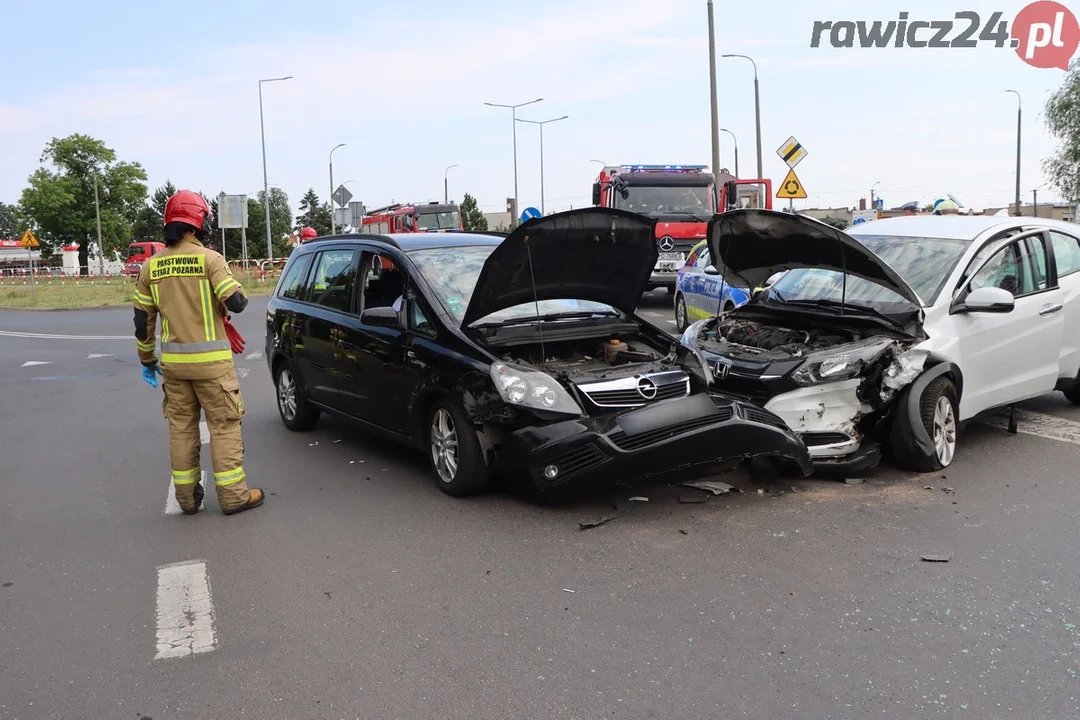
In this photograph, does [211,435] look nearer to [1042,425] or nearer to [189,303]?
[189,303]

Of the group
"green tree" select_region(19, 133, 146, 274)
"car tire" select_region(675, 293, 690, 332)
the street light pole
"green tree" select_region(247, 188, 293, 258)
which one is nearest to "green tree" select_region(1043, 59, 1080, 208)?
the street light pole

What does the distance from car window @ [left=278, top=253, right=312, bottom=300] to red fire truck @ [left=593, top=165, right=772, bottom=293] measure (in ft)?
37.5

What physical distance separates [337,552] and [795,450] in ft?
8.76

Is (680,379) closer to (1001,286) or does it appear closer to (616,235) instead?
(616,235)

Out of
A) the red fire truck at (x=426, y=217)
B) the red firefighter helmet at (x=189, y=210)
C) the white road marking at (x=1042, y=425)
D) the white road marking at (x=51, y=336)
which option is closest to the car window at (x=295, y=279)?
the red firefighter helmet at (x=189, y=210)

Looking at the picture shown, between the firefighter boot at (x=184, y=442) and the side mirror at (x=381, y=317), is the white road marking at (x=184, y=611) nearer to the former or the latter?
the firefighter boot at (x=184, y=442)

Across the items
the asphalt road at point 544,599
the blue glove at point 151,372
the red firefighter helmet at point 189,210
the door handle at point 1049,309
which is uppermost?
the red firefighter helmet at point 189,210

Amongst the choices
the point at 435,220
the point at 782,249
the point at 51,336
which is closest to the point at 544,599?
the point at 782,249

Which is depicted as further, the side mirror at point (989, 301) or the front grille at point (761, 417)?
the side mirror at point (989, 301)

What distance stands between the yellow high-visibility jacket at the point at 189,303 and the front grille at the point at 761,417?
123 inches

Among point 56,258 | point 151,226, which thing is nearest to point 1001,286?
point 56,258

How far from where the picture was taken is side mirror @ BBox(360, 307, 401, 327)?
614 cm

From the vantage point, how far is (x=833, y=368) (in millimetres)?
5977

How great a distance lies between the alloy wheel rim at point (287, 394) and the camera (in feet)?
26.4
